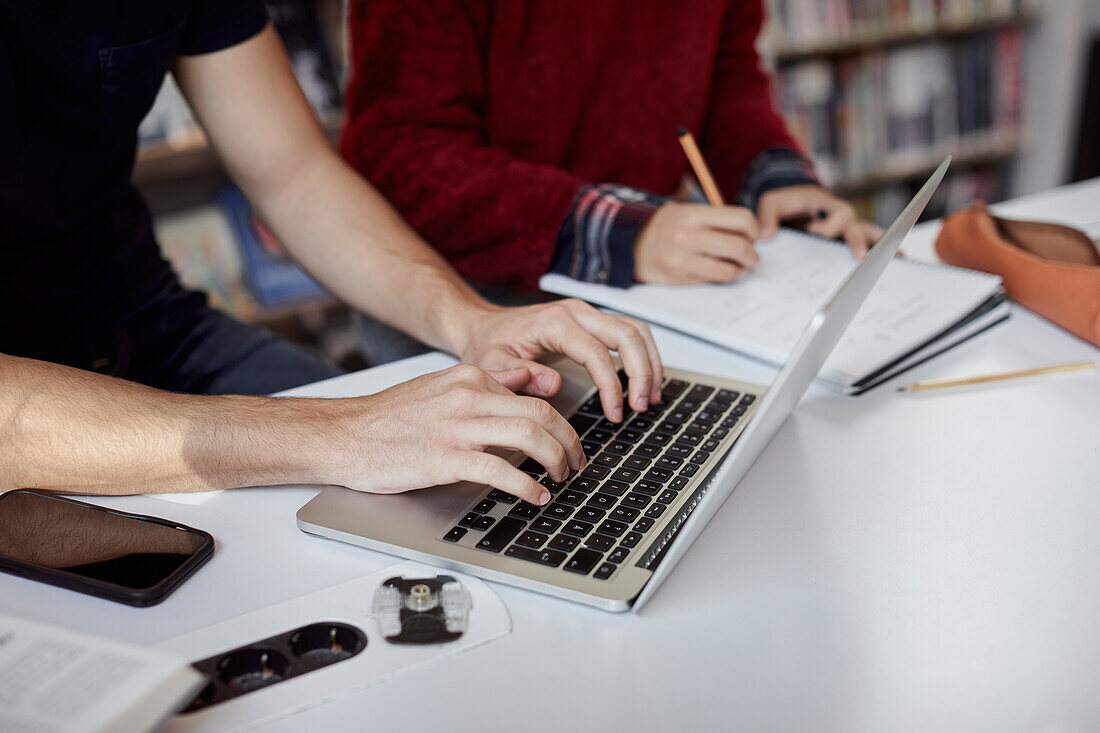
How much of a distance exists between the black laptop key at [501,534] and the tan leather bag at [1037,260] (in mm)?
579

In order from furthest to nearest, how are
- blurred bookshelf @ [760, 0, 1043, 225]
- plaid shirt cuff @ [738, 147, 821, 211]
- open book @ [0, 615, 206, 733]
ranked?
blurred bookshelf @ [760, 0, 1043, 225] → plaid shirt cuff @ [738, 147, 821, 211] → open book @ [0, 615, 206, 733]

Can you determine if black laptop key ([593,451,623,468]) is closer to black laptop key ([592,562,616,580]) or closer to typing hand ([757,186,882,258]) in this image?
black laptop key ([592,562,616,580])

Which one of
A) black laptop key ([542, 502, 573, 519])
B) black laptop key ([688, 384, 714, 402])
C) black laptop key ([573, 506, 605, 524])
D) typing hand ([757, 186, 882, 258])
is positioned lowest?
typing hand ([757, 186, 882, 258])

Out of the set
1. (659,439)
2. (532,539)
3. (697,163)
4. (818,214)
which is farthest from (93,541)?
(818,214)

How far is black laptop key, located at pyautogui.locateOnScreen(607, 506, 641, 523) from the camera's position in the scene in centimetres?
58

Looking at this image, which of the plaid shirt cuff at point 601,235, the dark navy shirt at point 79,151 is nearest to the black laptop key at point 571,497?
the plaid shirt cuff at point 601,235

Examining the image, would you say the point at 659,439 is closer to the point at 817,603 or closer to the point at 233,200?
the point at 817,603

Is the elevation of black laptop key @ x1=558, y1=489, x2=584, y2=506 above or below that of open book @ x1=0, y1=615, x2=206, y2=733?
below

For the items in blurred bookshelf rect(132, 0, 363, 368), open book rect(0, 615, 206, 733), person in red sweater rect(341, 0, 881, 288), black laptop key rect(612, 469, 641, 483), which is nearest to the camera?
open book rect(0, 615, 206, 733)

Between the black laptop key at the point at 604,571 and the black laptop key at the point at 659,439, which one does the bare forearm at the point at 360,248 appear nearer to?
the black laptop key at the point at 659,439

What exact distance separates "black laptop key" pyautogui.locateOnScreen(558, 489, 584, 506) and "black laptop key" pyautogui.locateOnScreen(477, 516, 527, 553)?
0.12ft

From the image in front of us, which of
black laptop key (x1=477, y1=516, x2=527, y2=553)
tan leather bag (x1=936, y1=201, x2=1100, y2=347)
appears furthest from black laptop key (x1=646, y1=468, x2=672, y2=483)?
tan leather bag (x1=936, y1=201, x2=1100, y2=347)

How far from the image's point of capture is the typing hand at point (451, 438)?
59 cm

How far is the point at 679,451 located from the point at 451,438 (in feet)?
0.56
